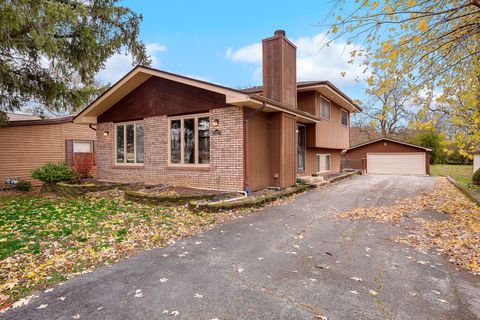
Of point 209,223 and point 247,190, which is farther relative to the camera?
point 247,190

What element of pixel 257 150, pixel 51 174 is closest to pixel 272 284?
pixel 257 150

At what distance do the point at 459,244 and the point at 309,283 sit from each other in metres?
3.14

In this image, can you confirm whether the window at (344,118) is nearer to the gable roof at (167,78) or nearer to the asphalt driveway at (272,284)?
the gable roof at (167,78)

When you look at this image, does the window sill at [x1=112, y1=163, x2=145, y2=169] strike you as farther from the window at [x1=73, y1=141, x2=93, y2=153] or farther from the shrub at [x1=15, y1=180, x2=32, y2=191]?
the window at [x1=73, y1=141, x2=93, y2=153]

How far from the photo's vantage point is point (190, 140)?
1008cm

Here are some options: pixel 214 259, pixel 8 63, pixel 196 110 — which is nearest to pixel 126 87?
pixel 196 110

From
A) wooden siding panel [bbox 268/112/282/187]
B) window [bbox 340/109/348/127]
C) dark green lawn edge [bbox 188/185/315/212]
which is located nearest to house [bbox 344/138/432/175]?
window [bbox 340/109/348/127]

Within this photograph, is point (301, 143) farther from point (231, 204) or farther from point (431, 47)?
point (431, 47)

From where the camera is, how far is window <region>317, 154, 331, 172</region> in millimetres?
15855

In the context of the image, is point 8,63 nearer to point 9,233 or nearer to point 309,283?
point 9,233

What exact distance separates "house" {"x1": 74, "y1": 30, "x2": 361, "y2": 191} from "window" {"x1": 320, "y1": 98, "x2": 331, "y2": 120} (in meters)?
0.52

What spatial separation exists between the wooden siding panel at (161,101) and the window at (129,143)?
37 cm

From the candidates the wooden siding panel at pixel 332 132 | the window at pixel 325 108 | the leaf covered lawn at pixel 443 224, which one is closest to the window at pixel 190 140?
the leaf covered lawn at pixel 443 224

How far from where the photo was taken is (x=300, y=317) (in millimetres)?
2668
